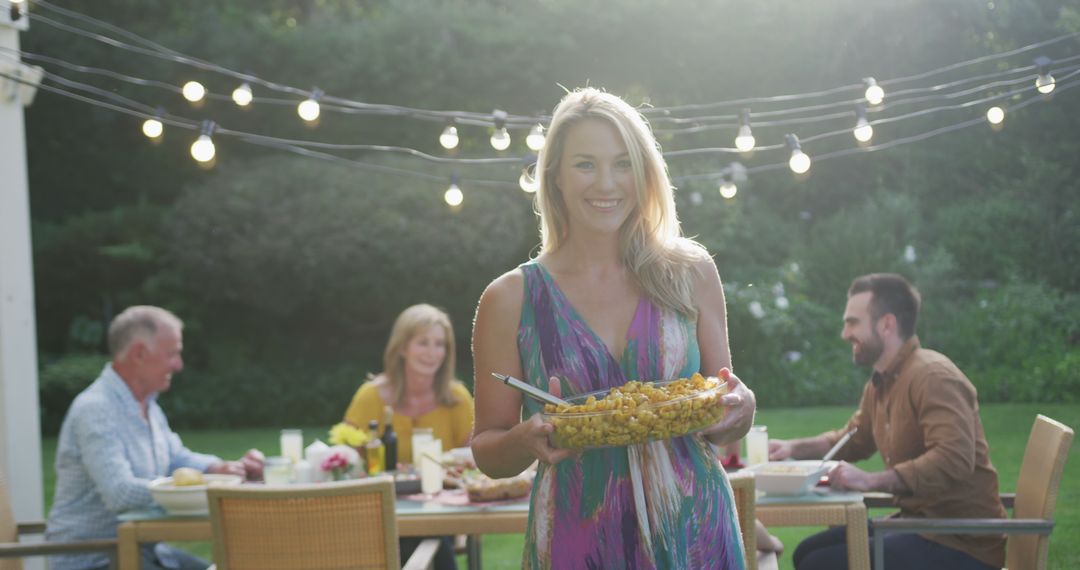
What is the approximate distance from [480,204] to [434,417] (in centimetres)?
546

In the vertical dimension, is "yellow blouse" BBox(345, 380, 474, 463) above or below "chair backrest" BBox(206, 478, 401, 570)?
above

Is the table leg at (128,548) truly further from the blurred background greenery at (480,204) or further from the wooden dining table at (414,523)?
the blurred background greenery at (480,204)

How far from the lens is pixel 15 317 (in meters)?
4.96

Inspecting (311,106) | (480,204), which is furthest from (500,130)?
(480,204)

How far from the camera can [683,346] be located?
2.07m

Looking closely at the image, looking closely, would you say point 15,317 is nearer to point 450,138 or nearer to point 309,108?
point 309,108

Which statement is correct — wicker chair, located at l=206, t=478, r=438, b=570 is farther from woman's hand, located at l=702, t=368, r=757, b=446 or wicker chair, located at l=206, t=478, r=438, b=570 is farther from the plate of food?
woman's hand, located at l=702, t=368, r=757, b=446

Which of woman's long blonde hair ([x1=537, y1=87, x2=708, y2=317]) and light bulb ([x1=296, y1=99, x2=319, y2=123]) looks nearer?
woman's long blonde hair ([x1=537, y1=87, x2=708, y2=317])

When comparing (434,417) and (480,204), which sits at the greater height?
(480,204)

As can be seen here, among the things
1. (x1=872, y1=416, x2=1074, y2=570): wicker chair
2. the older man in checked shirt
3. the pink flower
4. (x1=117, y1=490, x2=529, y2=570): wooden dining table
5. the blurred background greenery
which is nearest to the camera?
(x1=872, y1=416, x2=1074, y2=570): wicker chair

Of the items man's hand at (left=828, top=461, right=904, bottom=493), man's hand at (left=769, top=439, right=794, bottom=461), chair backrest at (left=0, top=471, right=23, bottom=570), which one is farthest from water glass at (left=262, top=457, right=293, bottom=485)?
man's hand at (left=828, top=461, right=904, bottom=493)

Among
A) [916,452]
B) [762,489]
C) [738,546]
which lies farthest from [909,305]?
[738,546]

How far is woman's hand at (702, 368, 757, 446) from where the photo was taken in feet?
6.29

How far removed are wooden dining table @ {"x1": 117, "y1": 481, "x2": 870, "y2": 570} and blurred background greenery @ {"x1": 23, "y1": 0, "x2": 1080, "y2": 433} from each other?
577 centimetres
